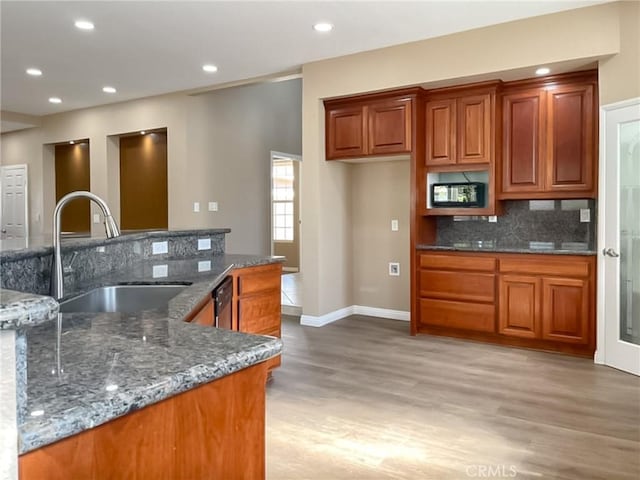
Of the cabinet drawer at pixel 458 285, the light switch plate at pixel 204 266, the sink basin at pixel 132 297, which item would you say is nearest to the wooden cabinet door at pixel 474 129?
the cabinet drawer at pixel 458 285

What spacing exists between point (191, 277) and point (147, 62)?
11.2 ft

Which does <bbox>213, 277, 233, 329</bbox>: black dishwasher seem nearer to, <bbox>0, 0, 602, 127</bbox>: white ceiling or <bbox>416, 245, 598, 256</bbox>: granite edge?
<bbox>0, 0, 602, 127</bbox>: white ceiling

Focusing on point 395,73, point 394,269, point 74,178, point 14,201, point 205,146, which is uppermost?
point 395,73

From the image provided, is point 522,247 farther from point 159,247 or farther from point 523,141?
point 159,247

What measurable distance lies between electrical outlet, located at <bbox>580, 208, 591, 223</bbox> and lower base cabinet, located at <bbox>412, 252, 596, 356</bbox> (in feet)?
2.09

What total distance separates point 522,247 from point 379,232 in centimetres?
161

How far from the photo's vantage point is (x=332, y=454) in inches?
93.3

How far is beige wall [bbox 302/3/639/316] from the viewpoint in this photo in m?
3.69

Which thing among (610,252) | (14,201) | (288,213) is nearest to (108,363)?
(610,252)

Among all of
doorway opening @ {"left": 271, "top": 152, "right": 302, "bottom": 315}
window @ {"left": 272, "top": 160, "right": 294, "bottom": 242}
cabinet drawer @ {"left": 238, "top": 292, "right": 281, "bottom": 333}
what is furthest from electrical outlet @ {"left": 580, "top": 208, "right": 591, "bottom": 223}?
window @ {"left": 272, "top": 160, "right": 294, "bottom": 242}

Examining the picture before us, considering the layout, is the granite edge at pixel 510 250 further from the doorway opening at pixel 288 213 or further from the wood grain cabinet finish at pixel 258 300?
the doorway opening at pixel 288 213

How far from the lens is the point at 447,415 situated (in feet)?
9.27

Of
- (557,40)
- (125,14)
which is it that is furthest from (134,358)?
(557,40)

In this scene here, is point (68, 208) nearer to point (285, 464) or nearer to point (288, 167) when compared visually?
point (288, 167)
